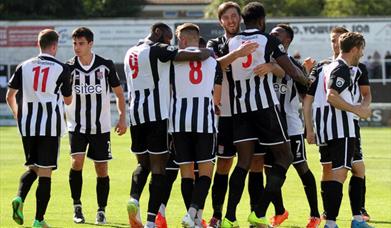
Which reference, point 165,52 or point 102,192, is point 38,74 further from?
point 102,192

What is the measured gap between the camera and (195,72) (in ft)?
35.5

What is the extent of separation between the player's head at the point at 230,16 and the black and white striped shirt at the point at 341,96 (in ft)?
3.75

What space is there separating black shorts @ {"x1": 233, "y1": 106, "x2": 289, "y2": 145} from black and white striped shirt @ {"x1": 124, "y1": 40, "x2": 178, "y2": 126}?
83 centimetres

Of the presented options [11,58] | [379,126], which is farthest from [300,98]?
[11,58]

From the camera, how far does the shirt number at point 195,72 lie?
10.8m

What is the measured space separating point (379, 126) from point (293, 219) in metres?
26.6

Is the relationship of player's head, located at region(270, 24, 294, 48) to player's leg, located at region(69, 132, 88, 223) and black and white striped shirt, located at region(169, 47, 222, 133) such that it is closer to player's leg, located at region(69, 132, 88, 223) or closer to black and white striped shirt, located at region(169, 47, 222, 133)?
black and white striped shirt, located at region(169, 47, 222, 133)

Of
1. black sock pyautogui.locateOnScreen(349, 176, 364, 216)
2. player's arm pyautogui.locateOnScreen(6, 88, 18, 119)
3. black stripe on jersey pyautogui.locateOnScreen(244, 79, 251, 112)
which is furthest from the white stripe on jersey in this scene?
player's arm pyautogui.locateOnScreen(6, 88, 18, 119)

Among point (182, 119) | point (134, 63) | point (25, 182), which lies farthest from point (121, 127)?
point (182, 119)

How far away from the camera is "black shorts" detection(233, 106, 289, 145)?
35.5ft

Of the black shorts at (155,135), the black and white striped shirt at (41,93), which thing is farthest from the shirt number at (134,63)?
the black and white striped shirt at (41,93)

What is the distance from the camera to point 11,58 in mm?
52188

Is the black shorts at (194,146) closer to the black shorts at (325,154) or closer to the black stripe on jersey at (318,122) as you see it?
the black stripe on jersey at (318,122)

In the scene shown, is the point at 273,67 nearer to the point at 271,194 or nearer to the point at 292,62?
the point at 292,62
